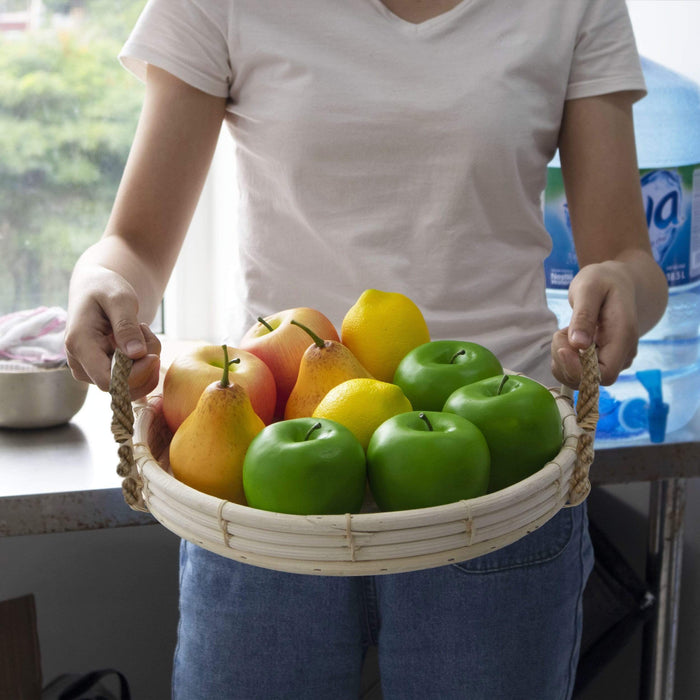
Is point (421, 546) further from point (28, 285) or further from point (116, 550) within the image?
point (28, 285)

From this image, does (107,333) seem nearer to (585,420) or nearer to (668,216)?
(585,420)

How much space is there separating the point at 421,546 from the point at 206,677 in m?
0.30

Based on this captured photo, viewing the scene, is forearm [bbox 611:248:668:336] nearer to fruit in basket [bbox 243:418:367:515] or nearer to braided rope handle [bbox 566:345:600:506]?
braided rope handle [bbox 566:345:600:506]

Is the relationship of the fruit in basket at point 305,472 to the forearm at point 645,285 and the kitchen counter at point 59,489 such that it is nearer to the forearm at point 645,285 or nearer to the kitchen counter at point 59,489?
the forearm at point 645,285

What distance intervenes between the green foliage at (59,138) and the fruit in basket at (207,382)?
0.97 metres

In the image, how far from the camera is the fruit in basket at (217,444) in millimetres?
522

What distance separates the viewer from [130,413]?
0.53 meters

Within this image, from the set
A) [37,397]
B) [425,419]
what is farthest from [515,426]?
[37,397]

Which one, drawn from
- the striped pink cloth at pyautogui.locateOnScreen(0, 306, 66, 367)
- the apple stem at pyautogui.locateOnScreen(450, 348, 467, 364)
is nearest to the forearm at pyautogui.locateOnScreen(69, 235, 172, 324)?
the apple stem at pyautogui.locateOnScreen(450, 348, 467, 364)

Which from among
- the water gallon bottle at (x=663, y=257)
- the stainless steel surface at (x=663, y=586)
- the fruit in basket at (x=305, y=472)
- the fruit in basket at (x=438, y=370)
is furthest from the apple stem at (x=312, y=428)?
the stainless steel surface at (x=663, y=586)

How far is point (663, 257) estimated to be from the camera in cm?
102

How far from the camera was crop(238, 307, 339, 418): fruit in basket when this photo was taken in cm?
62

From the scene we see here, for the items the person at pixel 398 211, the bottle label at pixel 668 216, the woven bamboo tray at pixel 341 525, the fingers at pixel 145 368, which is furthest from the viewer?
the bottle label at pixel 668 216

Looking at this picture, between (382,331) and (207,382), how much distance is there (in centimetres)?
13
